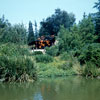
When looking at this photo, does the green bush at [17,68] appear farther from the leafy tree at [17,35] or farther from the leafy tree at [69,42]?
the leafy tree at [69,42]

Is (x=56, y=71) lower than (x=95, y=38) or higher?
lower

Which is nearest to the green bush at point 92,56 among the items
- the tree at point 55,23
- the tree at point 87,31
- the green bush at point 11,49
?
the green bush at point 11,49

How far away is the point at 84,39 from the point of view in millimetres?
29281

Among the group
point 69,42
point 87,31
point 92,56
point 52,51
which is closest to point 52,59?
point 52,51

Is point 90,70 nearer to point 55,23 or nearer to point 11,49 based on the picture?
point 11,49

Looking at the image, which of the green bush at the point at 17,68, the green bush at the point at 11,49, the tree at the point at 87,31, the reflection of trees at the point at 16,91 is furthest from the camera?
the tree at the point at 87,31

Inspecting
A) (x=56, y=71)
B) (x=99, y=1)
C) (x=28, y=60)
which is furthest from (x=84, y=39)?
(x=28, y=60)

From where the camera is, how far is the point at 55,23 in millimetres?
52875

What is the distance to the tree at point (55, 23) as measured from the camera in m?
52.7

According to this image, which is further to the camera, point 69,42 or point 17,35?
point 69,42

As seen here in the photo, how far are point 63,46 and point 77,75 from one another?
13.4m

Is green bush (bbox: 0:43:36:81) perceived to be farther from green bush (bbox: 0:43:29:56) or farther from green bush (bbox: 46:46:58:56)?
green bush (bbox: 46:46:58:56)

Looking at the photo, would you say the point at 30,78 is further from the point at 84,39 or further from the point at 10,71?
the point at 84,39

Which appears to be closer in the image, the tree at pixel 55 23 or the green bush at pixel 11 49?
the green bush at pixel 11 49
